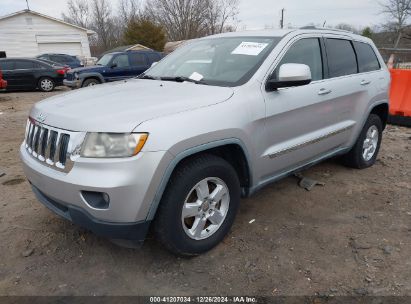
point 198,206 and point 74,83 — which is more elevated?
point 198,206

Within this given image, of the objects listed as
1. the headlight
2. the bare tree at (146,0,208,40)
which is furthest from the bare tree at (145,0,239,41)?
the headlight

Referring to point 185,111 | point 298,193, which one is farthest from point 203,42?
point 298,193

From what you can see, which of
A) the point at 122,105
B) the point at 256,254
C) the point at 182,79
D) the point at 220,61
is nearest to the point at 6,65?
the point at 182,79

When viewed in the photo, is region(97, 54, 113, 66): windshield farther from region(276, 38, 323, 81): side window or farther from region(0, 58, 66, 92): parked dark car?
region(276, 38, 323, 81): side window

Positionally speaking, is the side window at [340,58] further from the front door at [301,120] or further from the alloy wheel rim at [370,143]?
the alloy wheel rim at [370,143]

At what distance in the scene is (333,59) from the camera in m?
4.12

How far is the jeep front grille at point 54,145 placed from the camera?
2.48 metres

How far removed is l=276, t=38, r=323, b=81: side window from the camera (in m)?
3.56

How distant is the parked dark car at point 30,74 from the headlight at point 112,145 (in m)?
14.2

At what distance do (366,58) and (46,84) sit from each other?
45.3 feet

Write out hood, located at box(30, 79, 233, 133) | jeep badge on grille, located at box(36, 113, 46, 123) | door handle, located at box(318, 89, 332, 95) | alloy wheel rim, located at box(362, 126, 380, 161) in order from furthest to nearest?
alloy wheel rim, located at box(362, 126, 380, 161), door handle, located at box(318, 89, 332, 95), jeep badge on grille, located at box(36, 113, 46, 123), hood, located at box(30, 79, 233, 133)

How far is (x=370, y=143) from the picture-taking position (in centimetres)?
502

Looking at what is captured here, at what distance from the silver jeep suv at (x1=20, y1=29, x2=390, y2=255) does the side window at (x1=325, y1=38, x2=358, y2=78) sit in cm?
2

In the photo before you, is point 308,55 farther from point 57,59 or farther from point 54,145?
point 57,59
